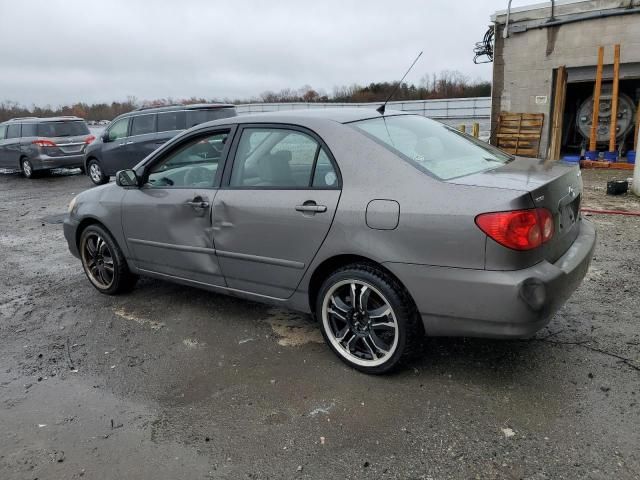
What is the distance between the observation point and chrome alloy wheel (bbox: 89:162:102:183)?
12891mm

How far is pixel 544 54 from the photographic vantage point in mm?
13156

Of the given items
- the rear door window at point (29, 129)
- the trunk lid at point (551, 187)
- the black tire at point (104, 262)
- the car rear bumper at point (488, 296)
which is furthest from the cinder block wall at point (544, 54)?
the rear door window at point (29, 129)

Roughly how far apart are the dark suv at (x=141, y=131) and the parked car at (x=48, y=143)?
2.13 m

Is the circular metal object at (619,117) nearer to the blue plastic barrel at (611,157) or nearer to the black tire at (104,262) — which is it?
the blue plastic barrel at (611,157)

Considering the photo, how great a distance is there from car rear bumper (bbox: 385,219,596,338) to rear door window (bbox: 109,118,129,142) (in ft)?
36.4

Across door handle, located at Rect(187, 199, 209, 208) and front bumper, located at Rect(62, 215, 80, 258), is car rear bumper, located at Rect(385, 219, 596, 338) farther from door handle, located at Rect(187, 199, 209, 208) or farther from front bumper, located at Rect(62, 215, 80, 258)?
front bumper, located at Rect(62, 215, 80, 258)

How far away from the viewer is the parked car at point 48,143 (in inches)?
567

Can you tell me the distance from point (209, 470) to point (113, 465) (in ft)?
1.61

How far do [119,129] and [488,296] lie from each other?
11810 mm

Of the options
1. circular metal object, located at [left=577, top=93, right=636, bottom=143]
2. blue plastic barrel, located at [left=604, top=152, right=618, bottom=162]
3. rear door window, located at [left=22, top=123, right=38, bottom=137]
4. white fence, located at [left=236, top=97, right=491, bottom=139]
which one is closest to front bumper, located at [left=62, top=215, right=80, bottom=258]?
rear door window, located at [left=22, top=123, right=38, bottom=137]

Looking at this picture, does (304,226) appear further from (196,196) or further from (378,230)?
(196,196)

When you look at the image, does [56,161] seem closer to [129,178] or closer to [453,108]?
[129,178]

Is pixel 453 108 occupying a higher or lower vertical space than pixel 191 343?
higher

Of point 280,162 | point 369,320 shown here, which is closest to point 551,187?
point 369,320
